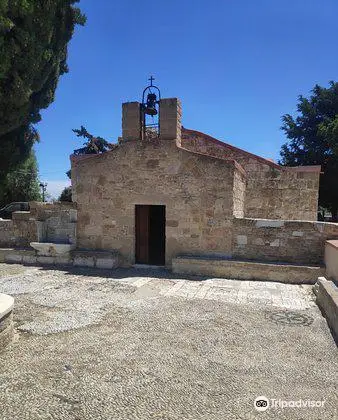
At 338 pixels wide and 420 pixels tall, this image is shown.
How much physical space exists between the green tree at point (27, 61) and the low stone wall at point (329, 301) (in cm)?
1232

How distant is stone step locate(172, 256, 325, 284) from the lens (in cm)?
764

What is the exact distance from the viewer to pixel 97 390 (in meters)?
3.36

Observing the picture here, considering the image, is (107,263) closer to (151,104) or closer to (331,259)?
(151,104)

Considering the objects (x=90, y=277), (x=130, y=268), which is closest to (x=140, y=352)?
(x=90, y=277)

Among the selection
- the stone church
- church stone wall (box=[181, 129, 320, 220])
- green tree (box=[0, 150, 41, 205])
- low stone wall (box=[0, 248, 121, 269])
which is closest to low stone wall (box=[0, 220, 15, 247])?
low stone wall (box=[0, 248, 121, 269])

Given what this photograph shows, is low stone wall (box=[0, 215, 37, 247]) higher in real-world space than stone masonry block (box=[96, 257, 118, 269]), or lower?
higher

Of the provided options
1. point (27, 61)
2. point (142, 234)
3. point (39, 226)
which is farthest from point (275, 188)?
point (27, 61)

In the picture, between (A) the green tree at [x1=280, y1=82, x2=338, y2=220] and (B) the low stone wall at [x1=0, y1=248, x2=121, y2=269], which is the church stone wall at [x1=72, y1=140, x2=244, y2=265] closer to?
(B) the low stone wall at [x1=0, y1=248, x2=121, y2=269]

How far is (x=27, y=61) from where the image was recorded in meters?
13.6

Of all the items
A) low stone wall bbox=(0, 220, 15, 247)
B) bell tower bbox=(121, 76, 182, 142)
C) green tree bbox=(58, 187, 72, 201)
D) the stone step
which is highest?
bell tower bbox=(121, 76, 182, 142)

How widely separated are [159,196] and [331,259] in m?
4.22

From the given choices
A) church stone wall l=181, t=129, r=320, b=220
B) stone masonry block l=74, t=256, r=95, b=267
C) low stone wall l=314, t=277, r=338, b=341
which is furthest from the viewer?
church stone wall l=181, t=129, r=320, b=220

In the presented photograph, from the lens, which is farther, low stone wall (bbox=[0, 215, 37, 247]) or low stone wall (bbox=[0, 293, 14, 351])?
low stone wall (bbox=[0, 215, 37, 247])

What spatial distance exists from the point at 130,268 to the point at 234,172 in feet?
11.9
